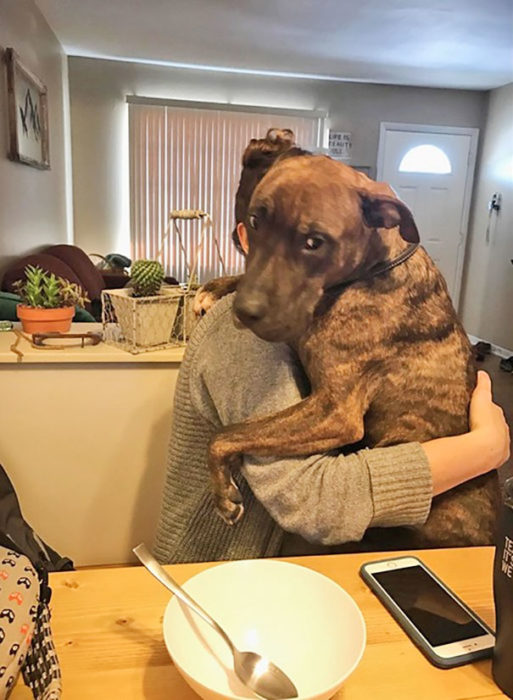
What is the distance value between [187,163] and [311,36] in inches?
78.5

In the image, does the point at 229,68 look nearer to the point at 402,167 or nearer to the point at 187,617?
the point at 402,167

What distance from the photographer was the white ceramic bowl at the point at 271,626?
0.62 m

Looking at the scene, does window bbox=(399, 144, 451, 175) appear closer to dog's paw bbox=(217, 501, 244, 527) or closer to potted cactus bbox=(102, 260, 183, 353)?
potted cactus bbox=(102, 260, 183, 353)

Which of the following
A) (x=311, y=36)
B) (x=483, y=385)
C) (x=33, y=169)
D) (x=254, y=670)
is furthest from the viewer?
(x=311, y=36)

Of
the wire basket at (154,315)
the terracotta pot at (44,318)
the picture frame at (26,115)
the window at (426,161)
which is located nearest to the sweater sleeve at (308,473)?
the wire basket at (154,315)

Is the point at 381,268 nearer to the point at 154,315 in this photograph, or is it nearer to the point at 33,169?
the point at 154,315

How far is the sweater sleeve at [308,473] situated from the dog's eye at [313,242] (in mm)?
187

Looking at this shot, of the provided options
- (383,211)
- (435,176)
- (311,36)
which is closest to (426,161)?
(435,176)

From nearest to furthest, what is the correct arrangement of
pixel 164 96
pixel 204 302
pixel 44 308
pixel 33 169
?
pixel 204 302
pixel 44 308
pixel 33 169
pixel 164 96

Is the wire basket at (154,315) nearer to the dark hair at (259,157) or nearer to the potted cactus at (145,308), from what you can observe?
the potted cactus at (145,308)

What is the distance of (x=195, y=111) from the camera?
20.2 feet

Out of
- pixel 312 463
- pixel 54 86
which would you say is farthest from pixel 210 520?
pixel 54 86

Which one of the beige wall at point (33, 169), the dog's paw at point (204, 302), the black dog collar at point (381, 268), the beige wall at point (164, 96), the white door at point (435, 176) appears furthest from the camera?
the white door at point (435, 176)

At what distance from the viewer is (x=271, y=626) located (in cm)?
69
